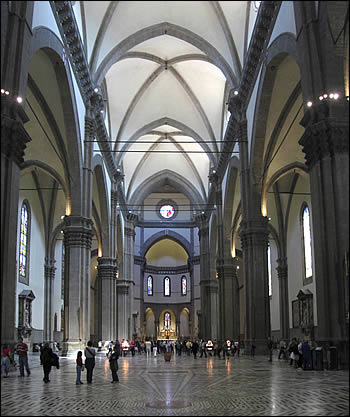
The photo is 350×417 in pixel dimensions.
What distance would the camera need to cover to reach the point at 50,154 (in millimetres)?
28969

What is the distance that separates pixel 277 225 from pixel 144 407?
1153 inches

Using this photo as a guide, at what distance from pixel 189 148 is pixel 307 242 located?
634 inches

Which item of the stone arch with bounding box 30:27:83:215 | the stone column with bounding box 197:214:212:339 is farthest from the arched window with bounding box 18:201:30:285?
the stone column with bounding box 197:214:212:339

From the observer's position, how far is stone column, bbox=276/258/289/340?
3731cm

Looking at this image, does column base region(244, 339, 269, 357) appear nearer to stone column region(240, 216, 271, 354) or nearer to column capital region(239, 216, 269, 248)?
stone column region(240, 216, 271, 354)

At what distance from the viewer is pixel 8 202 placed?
14055mm

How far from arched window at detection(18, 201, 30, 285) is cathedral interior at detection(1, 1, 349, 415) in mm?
120

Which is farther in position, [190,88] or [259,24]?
[190,88]

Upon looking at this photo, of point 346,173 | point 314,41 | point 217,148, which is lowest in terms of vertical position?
point 346,173

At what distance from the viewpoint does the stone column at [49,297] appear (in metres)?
38.8

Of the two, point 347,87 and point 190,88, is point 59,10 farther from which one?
point 190,88

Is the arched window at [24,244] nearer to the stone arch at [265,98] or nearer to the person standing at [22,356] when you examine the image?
the stone arch at [265,98]

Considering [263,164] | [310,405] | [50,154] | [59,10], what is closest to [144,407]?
[310,405]

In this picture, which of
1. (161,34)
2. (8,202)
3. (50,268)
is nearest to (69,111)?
(161,34)
